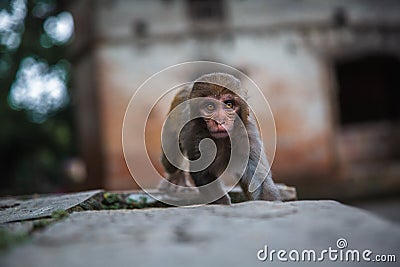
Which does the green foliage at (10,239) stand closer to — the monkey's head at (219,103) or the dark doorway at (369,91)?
the monkey's head at (219,103)

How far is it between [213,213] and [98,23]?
981 centimetres

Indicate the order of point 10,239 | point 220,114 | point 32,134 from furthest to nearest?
point 32,134, point 220,114, point 10,239

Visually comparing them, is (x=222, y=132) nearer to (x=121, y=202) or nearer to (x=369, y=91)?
(x=121, y=202)

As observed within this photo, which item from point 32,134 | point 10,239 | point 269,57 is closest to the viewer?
point 10,239

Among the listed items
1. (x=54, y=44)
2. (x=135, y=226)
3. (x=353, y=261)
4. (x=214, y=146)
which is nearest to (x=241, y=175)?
(x=214, y=146)

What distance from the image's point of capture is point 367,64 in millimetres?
14664

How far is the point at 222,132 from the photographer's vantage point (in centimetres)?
366

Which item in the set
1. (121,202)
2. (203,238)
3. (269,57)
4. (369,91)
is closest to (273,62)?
(269,57)

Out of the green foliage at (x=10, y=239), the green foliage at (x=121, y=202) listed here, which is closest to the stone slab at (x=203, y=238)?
the green foliage at (x=10, y=239)

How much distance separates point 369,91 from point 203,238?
1389 centimetres

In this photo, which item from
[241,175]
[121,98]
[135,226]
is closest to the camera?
[135,226]

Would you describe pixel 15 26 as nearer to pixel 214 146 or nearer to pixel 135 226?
pixel 214 146

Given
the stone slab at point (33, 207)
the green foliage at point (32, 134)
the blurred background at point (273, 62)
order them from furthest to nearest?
the green foliage at point (32, 134)
the blurred background at point (273, 62)
the stone slab at point (33, 207)

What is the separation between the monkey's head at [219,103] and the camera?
144 inches
